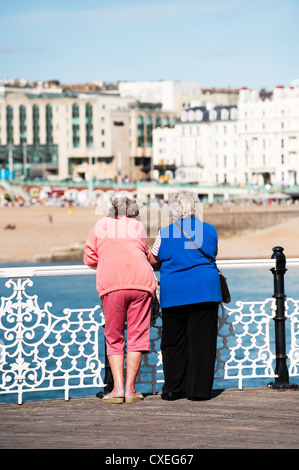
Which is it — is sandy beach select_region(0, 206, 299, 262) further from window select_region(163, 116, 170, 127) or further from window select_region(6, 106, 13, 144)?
window select_region(6, 106, 13, 144)

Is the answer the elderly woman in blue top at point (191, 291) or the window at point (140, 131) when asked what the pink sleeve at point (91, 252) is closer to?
the elderly woman in blue top at point (191, 291)

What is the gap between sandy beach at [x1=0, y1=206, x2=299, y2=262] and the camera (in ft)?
179

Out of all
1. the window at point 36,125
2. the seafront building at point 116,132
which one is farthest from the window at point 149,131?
the window at point 36,125

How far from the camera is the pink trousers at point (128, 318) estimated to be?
561 centimetres

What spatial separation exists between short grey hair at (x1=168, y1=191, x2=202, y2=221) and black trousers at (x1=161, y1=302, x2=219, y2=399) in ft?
1.81

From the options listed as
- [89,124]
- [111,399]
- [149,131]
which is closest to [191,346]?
[111,399]

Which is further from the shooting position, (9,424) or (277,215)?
(277,215)

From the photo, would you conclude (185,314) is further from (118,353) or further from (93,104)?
(93,104)

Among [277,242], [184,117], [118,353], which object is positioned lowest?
[277,242]

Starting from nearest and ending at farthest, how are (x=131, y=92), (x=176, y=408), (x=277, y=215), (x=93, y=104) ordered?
(x=176, y=408) < (x=277, y=215) < (x=93, y=104) < (x=131, y=92)

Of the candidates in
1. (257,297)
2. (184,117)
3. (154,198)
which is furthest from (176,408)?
(184,117)

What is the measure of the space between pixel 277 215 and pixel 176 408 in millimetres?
56423

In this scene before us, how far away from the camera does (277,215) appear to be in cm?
6128
